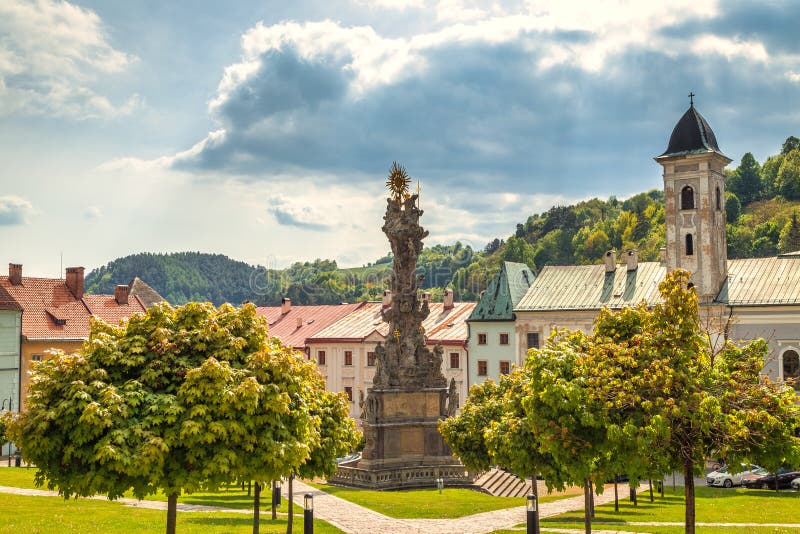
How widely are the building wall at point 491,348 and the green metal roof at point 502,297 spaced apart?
597 mm

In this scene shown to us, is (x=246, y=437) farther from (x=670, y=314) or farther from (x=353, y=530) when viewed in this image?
(x=353, y=530)

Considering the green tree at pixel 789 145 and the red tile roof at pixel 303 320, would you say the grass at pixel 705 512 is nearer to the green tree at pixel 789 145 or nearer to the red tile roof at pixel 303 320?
the red tile roof at pixel 303 320

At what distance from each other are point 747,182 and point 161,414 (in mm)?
191637

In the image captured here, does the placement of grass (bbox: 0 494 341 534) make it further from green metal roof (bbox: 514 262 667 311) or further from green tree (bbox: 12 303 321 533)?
green metal roof (bbox: 514 262 667 311)

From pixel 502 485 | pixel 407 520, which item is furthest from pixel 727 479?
Result: pixel 407 520

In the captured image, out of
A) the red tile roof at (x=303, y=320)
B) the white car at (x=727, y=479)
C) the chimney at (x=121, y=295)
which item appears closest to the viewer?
the white car at (x=727, y=479)

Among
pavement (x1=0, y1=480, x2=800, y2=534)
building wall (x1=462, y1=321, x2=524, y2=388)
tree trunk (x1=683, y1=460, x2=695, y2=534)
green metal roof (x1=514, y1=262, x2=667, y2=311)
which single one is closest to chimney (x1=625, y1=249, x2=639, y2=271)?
green metal roof (x1=514, y1=262, x2=667, y2=311)

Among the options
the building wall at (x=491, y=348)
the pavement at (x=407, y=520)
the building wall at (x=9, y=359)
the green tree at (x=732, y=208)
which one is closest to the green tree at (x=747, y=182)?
the green tree at (x=732, y=208)

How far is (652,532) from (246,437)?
15.5 metres

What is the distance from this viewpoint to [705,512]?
32.9m

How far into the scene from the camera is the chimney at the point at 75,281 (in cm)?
7281

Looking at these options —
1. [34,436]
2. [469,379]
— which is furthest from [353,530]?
[469,379]

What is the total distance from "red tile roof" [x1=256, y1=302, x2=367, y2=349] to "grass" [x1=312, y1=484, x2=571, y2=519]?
4563 cm

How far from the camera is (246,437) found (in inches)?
707
